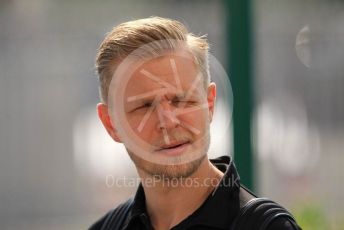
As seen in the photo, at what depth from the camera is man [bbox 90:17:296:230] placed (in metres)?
1.78

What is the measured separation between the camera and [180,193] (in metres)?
1.85

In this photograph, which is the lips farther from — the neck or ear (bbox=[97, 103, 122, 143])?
ear (bbox=[97, 103, 122, 143])

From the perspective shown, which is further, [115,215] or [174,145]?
[115,215]

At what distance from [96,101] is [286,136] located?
76 centimetres

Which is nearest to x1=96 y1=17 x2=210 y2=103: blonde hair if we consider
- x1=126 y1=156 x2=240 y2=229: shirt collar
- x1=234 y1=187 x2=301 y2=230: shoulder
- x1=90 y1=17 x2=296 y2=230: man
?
x1=90 y1=17 x2=296 y2=230: man

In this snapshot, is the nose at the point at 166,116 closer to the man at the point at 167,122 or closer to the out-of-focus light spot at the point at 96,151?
the man at the point at 167,122

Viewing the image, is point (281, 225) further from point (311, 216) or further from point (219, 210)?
point (311, 216)

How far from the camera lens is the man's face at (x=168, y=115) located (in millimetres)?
1785

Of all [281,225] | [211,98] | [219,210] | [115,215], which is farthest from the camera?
[115,215]

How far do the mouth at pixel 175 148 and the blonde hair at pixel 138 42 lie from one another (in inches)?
7.4

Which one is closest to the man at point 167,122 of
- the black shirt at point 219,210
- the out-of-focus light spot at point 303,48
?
the black shirt at point 219,210

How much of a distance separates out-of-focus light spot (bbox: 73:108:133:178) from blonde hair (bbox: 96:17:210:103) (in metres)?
1.10

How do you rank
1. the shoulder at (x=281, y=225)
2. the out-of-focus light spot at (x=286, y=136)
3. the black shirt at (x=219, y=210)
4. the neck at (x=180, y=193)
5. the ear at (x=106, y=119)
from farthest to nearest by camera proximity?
the out-of-focus light spot at (x=286, y=136)
the ear at (x=106, y=119)
the neck at (x=180, y=193)
the black shirt at (x=219, y=210)
the shoulder at (x=281, y=225)

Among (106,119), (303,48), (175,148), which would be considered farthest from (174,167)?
(303,48)
